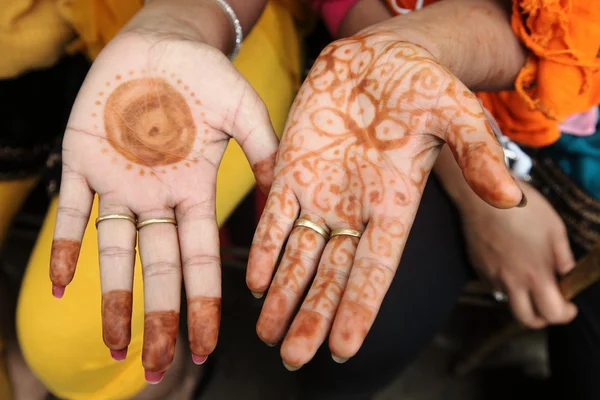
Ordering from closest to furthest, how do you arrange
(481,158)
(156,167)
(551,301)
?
(481,158) < (156,167) < (551,301)

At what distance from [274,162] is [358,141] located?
9cm

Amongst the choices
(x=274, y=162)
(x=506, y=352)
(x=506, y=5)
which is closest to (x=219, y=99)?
(x=274, y=162)

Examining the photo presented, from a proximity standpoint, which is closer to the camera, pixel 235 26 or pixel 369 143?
pixel 369 143

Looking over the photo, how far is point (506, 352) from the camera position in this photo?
0.93 meters

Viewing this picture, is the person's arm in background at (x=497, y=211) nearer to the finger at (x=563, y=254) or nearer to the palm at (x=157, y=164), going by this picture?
the finger at (x=563, y=254)

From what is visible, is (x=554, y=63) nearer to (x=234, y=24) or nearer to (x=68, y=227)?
(x=234, y=24)

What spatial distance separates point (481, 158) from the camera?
384 millimetres

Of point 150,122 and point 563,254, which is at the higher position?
point 150,122

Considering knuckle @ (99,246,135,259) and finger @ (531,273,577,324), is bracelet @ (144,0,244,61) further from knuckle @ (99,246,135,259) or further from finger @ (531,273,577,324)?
finger @ (531,273,577,324)

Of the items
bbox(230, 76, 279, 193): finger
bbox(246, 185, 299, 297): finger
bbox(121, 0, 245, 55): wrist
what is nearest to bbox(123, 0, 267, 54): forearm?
bbox(121, 0, 245, 55): wrist

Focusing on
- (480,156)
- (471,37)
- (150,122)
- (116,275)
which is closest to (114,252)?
(116,275)

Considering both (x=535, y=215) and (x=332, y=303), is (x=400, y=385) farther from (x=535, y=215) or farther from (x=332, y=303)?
(x=332, y=303)

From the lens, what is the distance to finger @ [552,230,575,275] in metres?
0.60

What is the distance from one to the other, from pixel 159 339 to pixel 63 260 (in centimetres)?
12
